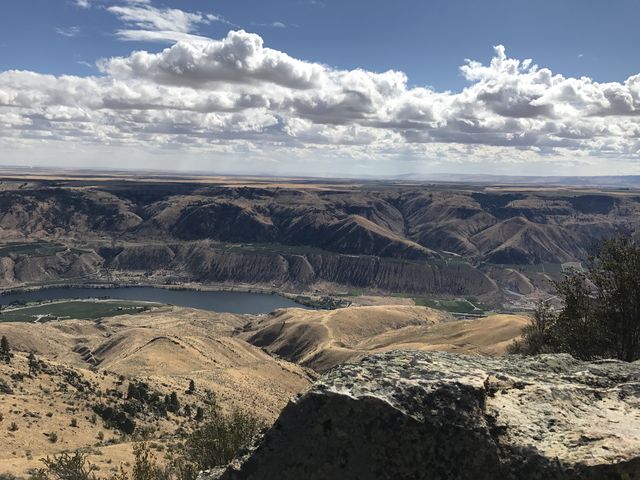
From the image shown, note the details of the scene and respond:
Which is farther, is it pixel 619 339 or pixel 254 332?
pixel 254 332

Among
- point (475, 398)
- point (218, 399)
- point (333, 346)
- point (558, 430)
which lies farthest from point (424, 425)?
point (333, 346)

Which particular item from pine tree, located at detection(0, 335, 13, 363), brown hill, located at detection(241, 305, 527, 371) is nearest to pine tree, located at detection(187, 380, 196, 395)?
pine tree, located at detection(0, 335, 13, 363)

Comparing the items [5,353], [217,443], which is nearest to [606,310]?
[217,443]

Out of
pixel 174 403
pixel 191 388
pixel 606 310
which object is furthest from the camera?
pixel 191 388

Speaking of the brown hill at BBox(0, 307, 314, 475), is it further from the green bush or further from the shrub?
the green bush

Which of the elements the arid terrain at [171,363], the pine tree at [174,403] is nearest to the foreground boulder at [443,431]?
the arid terrain at [171,363]

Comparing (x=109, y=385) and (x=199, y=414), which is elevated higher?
(x=109, y=385)

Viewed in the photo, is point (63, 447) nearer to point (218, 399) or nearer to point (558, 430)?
point (218, 399)

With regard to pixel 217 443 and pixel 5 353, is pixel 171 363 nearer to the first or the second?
pixel 5 353
